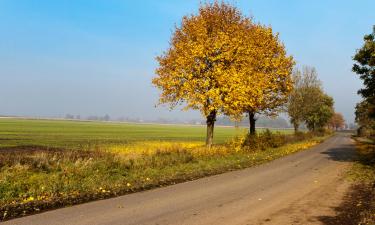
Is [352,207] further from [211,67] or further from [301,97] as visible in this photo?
[301,97]

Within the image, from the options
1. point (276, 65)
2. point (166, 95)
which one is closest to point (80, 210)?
A: point (166, 95)

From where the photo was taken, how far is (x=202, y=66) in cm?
3075

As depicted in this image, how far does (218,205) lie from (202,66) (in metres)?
20.1

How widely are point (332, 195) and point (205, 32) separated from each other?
21218mm

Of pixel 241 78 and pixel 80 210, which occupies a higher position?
pixel 241 78

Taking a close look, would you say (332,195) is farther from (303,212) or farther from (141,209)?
(141,209)

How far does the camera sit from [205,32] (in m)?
32.4

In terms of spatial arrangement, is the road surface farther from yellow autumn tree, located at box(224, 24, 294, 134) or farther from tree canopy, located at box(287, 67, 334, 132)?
tree canopy, located at box(287, 67, 334, 132)

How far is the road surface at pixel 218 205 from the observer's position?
981 centimetres

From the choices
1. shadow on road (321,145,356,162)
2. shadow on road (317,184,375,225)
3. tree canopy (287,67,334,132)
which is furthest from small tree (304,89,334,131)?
shadow on road (317,184,375,225)

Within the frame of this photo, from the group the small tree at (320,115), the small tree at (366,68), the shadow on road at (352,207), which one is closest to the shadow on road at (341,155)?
the small tree at (366,68)

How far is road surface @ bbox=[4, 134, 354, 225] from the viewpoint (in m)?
9.81

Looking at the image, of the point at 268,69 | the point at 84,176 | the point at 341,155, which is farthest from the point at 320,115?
the point at 84,176

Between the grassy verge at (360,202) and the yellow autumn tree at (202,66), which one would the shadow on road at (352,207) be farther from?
the yellow autumn tree at (202,66)
